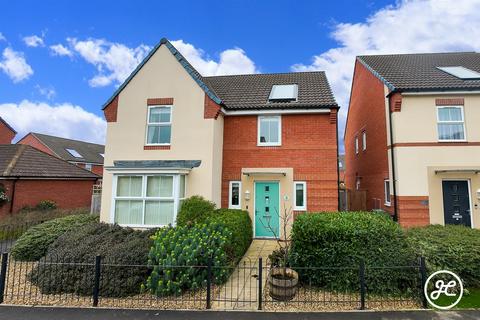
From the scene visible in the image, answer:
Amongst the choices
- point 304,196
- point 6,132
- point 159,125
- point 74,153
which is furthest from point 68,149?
point 304,196

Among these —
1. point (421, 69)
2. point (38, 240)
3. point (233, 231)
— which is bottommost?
point (38, 240)

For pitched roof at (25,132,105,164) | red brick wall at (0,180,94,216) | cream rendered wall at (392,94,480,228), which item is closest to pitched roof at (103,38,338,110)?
cream rendered wall at (392,94,480,228)

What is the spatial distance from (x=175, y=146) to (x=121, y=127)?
2.47m

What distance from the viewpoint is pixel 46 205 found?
16.5 meters

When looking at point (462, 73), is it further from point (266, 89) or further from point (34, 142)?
point (34, 142)

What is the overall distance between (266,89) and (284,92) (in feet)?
3.43

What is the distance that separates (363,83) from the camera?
15.3 meters

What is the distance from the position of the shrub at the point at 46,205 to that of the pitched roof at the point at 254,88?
32.6 feet

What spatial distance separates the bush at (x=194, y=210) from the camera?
876cm

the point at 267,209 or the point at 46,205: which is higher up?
the point at 267,209

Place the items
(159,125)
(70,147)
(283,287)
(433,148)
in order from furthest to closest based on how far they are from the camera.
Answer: (70,147) → (159,125) → (433,148) → (283,287)

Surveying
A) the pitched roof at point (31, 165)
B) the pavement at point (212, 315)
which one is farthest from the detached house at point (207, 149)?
the pitched roof at point (31, 165)

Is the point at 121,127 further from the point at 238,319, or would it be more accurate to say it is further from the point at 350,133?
the point at 350,133

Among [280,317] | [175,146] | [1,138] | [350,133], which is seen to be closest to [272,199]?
[175,146]
